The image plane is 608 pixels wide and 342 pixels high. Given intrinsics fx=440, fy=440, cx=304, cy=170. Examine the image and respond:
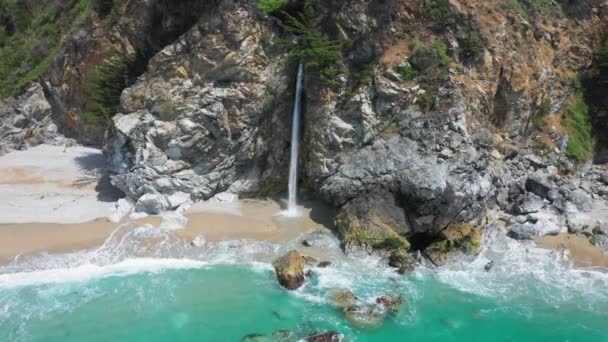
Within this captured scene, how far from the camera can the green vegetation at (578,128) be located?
965 inches

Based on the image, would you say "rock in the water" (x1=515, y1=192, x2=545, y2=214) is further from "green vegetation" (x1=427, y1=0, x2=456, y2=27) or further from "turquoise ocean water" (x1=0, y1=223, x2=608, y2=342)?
"green vegetation" (x1=427, y1=0, x2=456, y2=27)

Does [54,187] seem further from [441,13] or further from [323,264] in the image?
[441,13]

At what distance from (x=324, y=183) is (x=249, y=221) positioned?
372 cm

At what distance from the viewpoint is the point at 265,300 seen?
14.5 m

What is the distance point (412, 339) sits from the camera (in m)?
13.0

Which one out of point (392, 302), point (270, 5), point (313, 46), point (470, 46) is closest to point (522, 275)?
point (392, 302)

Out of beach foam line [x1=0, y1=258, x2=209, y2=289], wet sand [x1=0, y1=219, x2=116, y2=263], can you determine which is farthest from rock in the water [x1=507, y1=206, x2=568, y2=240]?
wet sand [x1=0, y1=219, x2=116, y2=263]

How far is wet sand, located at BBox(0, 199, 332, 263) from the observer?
16.7 meters

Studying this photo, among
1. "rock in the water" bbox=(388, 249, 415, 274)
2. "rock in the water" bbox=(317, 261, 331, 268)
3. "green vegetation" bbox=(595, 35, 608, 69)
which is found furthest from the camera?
"green vegetation" bbox=(595, 35, 608, 69)

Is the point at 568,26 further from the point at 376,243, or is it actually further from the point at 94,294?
the point at 94,294

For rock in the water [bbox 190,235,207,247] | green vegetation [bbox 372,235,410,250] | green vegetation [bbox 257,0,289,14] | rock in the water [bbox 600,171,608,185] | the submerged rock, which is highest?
green vegetation [bbox 257,0,289,14]

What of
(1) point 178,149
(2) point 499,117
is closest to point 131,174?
(1) point 178,149

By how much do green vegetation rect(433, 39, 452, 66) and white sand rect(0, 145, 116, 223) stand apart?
1610 cm

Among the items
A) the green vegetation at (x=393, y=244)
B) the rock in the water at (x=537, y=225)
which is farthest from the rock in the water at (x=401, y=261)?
the rock in the water at (x=537, y=225)
